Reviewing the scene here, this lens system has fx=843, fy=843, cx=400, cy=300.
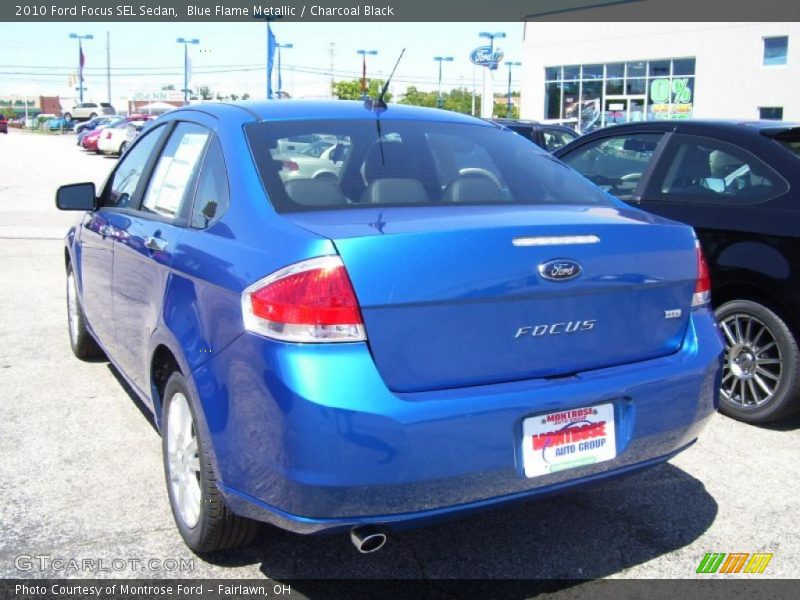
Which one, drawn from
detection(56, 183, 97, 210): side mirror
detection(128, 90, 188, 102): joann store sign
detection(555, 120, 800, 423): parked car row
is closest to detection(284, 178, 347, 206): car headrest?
detection(56, 183, 97, 210): side mirror

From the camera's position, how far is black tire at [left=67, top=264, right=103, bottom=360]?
217 inches

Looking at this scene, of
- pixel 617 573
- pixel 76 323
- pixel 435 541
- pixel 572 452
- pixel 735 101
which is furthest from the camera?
pixel 735 101

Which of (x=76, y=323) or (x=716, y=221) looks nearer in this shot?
(x=716, y=221)

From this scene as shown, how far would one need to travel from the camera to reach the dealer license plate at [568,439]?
264 centimetres

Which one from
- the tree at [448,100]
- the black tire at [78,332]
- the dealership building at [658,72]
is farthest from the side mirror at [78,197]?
the tree at [448,100]

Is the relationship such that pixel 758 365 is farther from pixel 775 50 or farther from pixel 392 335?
pixel 775 50

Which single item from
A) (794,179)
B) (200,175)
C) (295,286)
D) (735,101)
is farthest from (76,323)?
(735,101)

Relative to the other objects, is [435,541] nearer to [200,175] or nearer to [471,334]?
[471,334]

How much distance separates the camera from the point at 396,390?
2488mm

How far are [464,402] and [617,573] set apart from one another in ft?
3.54

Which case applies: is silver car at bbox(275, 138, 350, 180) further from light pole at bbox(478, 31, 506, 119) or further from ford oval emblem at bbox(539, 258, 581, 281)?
light pole at bbox(478, 31, 506, 119)

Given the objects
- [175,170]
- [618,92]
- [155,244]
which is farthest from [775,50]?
[155,244]

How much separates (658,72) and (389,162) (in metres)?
40.4

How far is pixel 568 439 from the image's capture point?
271 centimetres
